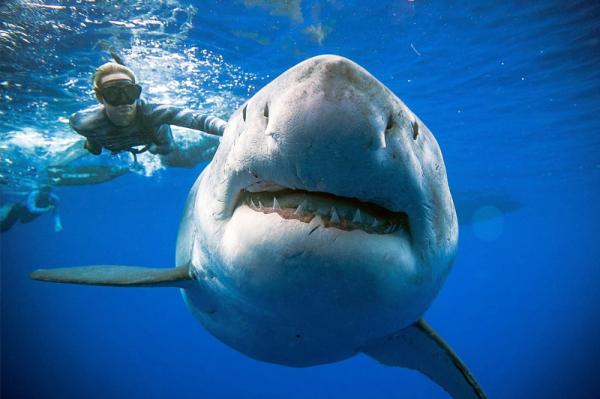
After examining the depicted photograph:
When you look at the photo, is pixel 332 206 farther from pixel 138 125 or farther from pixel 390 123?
pixel 138 125

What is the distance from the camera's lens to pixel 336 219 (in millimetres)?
1505

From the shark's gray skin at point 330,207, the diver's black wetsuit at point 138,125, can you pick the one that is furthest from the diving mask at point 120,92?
the shark's gray skin at point 330,207

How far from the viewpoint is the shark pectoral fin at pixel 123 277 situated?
276 cm

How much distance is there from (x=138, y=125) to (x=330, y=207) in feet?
21.6

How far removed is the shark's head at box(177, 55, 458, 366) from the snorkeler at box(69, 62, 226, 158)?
15.6 ft

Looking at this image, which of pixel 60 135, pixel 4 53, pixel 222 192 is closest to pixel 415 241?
pixel 222 192

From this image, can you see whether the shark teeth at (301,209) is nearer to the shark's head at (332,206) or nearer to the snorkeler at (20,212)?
the shark's head at (332,206)

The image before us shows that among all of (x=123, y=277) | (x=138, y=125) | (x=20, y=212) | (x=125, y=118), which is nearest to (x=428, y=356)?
(x=123, y=277)

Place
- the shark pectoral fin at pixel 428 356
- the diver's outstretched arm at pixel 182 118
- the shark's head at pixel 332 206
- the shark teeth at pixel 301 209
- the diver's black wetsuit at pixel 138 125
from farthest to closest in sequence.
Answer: the diver's black wetsuit at pixel 138 125 → the diver's outstretched arm at pixel 182 118 → the shark pectoral fin at pixel 428 356 → the shark teeth at pixel 301 209 → the shark's head at pixel 332 206

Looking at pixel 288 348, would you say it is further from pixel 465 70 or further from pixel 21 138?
pixel 21 138

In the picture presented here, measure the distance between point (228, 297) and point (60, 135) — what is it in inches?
643

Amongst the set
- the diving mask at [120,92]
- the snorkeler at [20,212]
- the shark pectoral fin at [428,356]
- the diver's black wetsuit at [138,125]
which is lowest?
the snorkeler at [20,212]

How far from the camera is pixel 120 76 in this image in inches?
234

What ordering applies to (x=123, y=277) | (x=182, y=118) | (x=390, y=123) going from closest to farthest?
1. (x=390, y=123)
2. (x=123, y=277)
3. (x=182, y=118)
